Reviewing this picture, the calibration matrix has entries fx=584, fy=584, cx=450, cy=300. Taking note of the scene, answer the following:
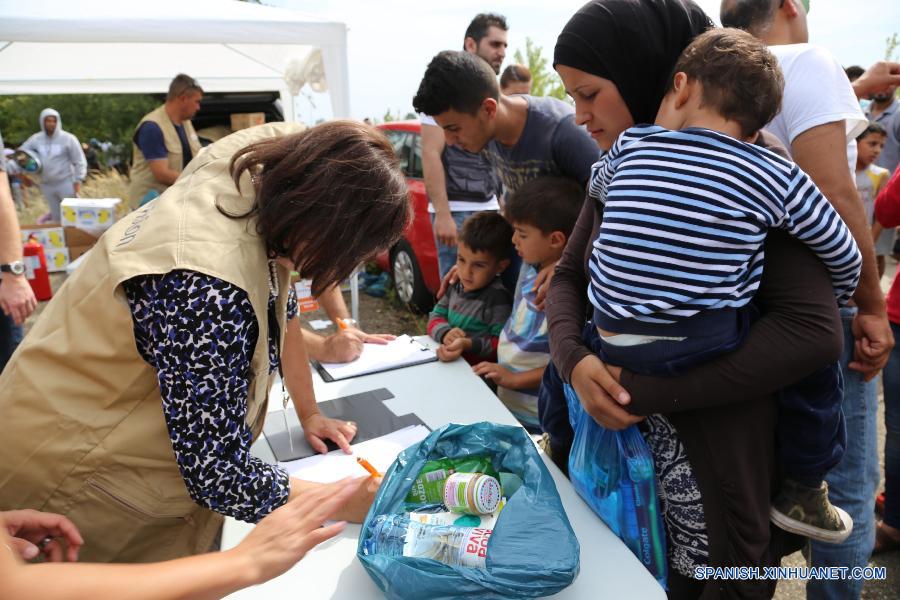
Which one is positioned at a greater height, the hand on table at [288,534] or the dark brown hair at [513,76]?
the dark brown hair at [513,76]

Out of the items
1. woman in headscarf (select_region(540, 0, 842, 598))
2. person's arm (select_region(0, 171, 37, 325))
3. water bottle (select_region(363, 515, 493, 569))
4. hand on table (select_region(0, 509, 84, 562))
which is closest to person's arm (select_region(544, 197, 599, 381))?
woman in headscarf (select_region(540, 0, 842, 598))

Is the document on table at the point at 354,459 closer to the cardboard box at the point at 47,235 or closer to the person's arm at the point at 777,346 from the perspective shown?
the person's arm at the point at 777,346

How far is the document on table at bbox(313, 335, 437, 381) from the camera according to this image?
74.5 inches

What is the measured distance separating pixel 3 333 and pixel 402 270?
119 inches

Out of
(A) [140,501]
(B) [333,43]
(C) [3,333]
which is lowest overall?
(C) [3,333]

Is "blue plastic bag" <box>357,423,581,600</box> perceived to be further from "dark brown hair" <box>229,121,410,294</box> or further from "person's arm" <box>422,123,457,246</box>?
"person's arm" <box>422,123,457,246</box>

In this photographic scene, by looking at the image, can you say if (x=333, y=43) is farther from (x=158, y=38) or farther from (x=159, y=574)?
(x=159, y=574)

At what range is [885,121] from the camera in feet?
15.5

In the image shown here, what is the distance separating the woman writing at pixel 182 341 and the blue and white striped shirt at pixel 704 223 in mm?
449

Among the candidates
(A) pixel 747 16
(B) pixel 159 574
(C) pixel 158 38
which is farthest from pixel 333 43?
(B) pixel 159 574

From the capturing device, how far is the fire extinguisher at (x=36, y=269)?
524 centimetres

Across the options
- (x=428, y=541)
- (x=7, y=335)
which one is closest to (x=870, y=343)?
(x=428, y=541)

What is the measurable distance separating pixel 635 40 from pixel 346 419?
1.18 m

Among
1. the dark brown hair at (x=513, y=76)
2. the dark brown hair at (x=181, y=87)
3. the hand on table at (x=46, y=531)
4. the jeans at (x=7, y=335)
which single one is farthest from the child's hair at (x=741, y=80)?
the dark brown hair at (x=181, y=87)
